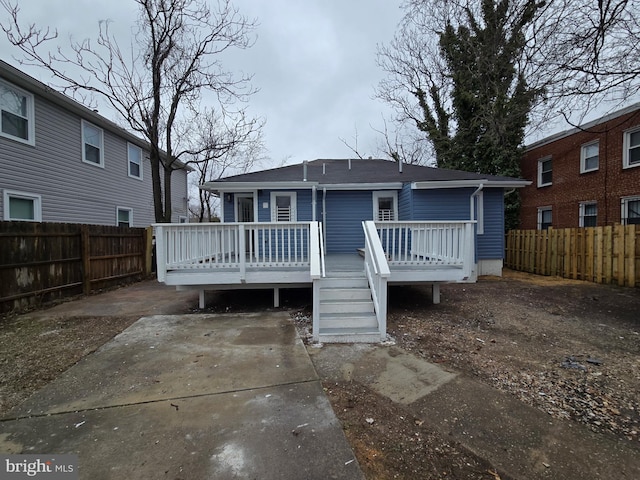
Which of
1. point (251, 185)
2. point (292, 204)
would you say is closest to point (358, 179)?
point (292, 204)

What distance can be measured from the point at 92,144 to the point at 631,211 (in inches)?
763

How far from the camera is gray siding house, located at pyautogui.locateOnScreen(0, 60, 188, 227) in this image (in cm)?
801

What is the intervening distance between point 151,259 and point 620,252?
14.4 m

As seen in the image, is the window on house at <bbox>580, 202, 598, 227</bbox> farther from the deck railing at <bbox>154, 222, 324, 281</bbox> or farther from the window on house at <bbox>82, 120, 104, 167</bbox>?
the window on house at <bbox>82, 120, 104, 167</bbox>

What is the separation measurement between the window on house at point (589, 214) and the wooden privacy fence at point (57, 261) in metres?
17.2

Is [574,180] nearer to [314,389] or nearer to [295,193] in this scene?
[295,193]

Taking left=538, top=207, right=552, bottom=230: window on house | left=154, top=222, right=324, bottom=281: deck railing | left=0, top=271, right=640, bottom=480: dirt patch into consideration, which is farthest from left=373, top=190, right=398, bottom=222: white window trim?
left=538, top=207, right=552, bottom=230: window on house

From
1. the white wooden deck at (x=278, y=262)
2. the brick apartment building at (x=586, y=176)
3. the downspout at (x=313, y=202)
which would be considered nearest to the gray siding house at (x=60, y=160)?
the white wooden deck at (x=278, y=262)

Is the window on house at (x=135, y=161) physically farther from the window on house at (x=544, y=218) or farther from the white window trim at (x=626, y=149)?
the white window trim at (x=626, y=149)

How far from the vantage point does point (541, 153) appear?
1427 centimetres

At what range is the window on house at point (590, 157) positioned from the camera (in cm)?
1183

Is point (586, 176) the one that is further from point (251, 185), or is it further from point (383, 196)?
point (251, 185)


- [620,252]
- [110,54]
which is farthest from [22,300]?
[620,252]

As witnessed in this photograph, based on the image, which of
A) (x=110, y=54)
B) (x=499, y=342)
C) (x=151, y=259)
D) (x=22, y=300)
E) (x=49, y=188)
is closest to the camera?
(x=499, y=342)
